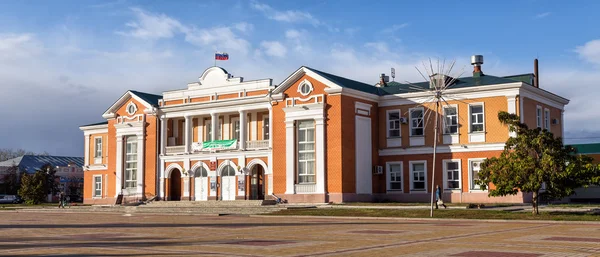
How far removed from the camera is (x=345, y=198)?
143ft

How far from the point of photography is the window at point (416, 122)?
4528 cm

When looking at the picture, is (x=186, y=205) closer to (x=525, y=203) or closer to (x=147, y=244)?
(x=525, y=203)

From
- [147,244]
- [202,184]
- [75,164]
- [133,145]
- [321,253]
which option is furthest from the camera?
[75,164]

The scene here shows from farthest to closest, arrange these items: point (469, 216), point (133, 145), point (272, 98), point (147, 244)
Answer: point (133, 145) < point (272, 98) < point (469, 216) < point (147, 244)

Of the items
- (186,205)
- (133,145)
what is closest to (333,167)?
(186,205)

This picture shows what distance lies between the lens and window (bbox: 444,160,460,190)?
143ft

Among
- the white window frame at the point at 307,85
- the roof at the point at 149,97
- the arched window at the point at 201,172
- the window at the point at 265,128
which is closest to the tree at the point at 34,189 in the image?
the roof at the point at 149,97

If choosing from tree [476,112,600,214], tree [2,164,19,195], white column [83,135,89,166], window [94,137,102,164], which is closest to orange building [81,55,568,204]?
window [94,137,102,164]

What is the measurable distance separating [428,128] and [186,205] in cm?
1729

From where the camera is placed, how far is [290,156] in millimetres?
45438

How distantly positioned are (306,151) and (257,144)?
17.1 feet

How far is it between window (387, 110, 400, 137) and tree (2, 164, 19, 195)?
6591cm

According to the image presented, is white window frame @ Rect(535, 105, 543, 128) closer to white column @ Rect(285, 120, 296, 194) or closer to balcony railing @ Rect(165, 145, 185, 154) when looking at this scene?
white column @ Rect(285, 120, 296, 194)

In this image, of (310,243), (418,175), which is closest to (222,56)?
(418,175)
